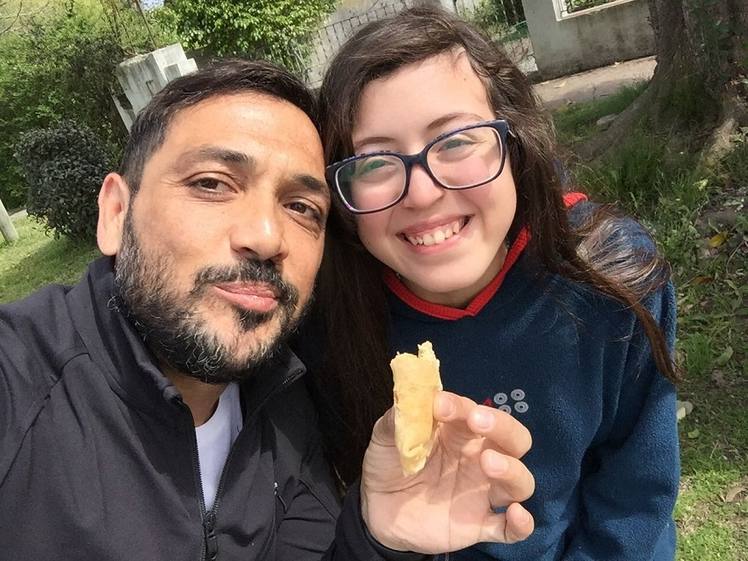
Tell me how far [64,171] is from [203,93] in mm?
8176

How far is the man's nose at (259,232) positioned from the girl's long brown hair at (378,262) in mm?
222

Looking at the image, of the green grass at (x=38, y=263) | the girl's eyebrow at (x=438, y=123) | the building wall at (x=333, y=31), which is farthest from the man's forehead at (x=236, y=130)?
the building wall at (x=333, y=31)

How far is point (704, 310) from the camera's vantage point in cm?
356

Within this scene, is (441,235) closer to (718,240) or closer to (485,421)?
(485,421)

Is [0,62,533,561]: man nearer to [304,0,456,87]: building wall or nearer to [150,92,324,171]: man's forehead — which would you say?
[150,92,324,171]: man's forehead

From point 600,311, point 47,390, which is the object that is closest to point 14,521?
point 47,390

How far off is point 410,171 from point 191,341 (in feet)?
2.44

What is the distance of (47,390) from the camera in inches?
63.2

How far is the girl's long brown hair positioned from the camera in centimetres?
176

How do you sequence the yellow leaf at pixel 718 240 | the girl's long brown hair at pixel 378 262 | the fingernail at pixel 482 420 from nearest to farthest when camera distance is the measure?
the fingernail at pixel 482 420 → the girl's long brown hair at pixel 378 262 → the yellow leaf at pixel 718 240

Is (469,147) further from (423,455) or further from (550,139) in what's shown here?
(423,455)

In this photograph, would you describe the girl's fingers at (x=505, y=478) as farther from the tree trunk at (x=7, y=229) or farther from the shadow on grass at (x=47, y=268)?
the tree trunk at (x=7, y=229)

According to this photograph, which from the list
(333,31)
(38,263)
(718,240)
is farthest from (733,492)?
(333,31)

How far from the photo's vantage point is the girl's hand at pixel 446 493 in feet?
5.10
